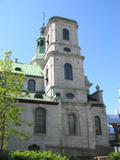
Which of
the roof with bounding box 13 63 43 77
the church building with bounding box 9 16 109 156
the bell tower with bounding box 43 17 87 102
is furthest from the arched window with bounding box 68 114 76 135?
the roof with bounding box 13 63 43 77

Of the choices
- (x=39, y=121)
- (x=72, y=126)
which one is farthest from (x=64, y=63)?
(x=39, y=121)

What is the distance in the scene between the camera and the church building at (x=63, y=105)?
113ft

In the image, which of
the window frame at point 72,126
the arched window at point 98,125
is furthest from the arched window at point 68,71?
the arched window at point 98,125

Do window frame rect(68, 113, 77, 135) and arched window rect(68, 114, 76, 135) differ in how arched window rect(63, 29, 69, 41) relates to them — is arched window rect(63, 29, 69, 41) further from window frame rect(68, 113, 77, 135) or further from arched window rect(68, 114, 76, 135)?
arched window rect(68, 114, 76, 135)

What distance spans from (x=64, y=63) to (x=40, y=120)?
36.2ft

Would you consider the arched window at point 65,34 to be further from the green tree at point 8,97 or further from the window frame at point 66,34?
the green tree at point 8,97

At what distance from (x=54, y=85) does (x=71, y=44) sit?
Result: 9.15 m

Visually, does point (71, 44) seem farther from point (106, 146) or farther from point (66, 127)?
point (106, 146)

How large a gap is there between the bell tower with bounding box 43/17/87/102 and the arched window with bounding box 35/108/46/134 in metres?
3.54

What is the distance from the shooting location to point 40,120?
35594 millimetres

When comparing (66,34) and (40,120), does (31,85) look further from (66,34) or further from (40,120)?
(66,34)

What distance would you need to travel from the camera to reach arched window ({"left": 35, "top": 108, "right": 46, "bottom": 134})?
34866 millimetres

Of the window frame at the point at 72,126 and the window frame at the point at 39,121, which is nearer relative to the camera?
the window frame at the point at 39,121

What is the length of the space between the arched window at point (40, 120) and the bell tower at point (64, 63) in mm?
3543
